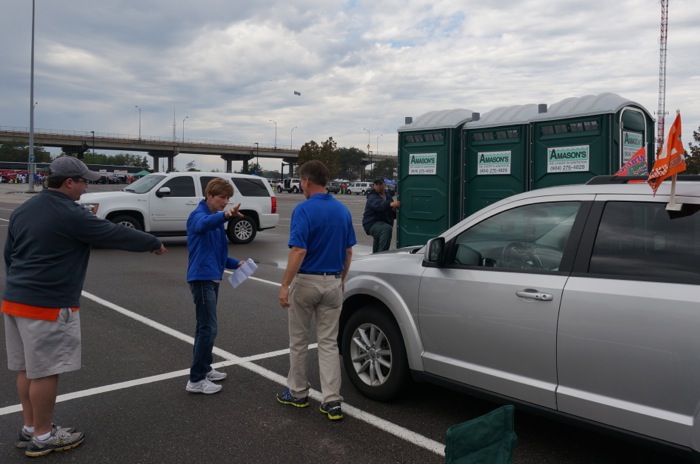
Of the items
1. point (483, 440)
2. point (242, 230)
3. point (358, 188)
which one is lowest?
point (483, 440)

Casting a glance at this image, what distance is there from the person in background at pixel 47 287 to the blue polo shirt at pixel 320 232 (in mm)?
1115

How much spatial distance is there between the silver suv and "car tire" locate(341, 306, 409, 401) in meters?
0.01

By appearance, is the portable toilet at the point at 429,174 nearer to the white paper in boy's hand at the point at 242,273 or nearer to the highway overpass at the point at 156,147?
the white paper in boy's hand at the point at 242,273

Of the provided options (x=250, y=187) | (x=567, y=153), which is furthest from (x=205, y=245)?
(x=250, y=187)

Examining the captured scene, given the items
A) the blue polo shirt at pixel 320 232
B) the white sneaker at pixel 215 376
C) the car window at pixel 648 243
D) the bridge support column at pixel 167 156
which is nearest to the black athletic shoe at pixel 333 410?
the blue polo shirt at pixel 320 232

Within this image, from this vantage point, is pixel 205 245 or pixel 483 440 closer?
pixel 483 440

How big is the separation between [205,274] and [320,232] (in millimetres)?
1036

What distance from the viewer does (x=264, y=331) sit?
21.8 ft

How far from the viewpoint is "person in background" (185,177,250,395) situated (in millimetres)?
4578

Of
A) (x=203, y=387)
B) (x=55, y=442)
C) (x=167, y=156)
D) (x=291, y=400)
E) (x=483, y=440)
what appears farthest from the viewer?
(x=167, y=156)

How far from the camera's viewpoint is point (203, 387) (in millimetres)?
4668

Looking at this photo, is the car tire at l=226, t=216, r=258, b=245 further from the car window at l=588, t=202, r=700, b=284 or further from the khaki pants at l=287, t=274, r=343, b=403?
the car window at l=588, t=202, r=700, b=284

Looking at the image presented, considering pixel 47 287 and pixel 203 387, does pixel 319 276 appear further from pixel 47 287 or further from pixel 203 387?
pixel 47 287

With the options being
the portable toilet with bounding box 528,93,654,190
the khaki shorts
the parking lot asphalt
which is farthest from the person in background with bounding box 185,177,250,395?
the portable toilet with bounding box 528,93,654,190
